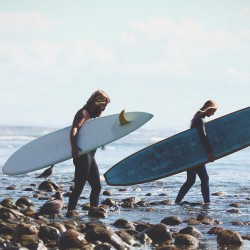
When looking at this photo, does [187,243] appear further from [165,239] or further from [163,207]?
[163,207]

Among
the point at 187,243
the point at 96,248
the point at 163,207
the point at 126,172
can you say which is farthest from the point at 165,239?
the point at 126,172

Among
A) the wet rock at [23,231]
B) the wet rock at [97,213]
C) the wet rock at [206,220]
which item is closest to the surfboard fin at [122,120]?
the wet rock at [97,213]

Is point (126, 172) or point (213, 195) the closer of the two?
point (126, 172)

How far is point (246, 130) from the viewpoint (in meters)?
12.3

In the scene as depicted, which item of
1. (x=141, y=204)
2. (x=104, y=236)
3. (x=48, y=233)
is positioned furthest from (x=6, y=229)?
(x=141, y=204)

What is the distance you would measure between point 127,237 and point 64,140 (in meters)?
4.07

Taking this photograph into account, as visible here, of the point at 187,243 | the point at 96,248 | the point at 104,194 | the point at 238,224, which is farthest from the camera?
the point at 104,194

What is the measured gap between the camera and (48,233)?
7305 mm

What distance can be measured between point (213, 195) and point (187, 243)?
570 cm

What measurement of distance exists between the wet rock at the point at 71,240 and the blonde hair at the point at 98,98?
98.6 inches

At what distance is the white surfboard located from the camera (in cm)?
1070

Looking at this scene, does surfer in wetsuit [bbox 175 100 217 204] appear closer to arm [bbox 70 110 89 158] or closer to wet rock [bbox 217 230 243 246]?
arm [bbox 70 110 89 158]

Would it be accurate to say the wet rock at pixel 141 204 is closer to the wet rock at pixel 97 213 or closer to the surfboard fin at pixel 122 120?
the surfboard fin at pixel 122 120

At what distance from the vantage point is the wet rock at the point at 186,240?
730cm
